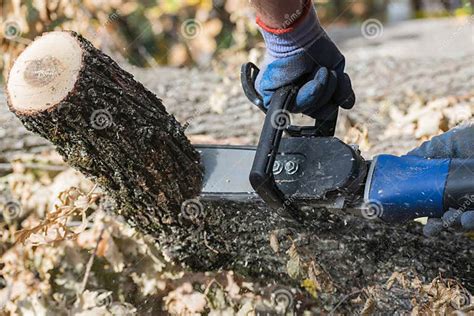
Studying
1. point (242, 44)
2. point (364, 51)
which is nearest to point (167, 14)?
point (242, 44)

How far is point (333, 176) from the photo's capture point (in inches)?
79.6

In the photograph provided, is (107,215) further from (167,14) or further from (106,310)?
(167,14)

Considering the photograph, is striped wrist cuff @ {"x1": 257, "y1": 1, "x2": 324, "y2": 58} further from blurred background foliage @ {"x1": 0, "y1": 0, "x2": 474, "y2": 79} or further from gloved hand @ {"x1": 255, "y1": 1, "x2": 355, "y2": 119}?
blurred background foliage @ {"x1": 0, "y1": 0, "x2": 474, "y2": 79}

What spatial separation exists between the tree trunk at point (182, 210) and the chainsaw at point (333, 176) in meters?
0.17

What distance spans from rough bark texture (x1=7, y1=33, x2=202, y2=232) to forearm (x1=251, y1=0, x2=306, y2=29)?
0.51 meters

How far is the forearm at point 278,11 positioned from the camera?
6.45ft

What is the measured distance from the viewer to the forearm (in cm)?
197

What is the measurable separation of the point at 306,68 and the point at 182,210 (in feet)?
2.25

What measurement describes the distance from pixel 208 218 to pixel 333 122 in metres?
0.58

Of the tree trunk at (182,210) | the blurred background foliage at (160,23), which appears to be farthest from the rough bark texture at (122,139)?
the blurred background foliage at (160,23)

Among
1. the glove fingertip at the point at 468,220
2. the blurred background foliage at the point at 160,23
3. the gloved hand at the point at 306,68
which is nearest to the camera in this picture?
the glove fingertip at the point at 468,220

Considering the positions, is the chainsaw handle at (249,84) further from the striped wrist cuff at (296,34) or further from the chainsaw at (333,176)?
the striped wrist cuff at (296,34)

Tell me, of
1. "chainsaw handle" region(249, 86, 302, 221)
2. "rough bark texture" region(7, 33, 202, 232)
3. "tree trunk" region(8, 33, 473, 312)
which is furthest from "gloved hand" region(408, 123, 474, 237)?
"rough bark texture" region(7, 33, 202, 232)

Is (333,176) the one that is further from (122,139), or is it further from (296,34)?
(122,139)
